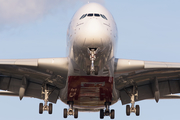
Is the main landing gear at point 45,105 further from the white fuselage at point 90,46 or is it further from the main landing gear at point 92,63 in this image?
the main landing gear at point 92,63

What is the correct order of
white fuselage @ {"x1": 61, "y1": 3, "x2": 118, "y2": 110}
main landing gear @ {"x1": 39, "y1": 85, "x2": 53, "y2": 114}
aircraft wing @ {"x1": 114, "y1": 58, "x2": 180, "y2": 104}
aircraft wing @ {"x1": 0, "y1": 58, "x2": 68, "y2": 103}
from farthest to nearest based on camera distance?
main landing gear @ {"x1": 39, "y1": 85, "x2": 53, "y2": 114} → aircraft wing @ {"x1": 114, "y1": 58, "x2": 180, "y2": 104} → aircraft wing @ {"x1": 0, "y1": 58, "x2": 68, "y2": 103} → white fuselage @ {"x1": 61, "y1": 3, "x2": 118, "y2": 110}

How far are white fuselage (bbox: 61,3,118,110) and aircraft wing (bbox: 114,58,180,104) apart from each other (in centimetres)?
A: 145

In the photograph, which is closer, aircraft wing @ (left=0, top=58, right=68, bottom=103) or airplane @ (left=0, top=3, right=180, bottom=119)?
airplane @ (left=0, top=3, right=180, bottom=119)

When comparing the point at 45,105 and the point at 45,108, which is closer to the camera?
the point at 45,105

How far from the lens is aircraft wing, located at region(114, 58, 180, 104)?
103 ft

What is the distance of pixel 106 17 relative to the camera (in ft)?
94.2

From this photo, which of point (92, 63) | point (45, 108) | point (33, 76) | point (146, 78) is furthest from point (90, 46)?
point (45, 108)

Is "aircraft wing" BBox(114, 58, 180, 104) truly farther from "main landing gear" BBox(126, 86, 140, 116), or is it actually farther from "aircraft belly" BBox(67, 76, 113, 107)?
"aircraft belly" BBox(67, 76, 113, 107)

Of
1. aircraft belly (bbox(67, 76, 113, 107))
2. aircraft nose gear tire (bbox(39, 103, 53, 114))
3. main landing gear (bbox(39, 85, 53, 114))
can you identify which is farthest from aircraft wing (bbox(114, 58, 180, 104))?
aircraft nose gear tire (bbox(39, 103, 53, 114))

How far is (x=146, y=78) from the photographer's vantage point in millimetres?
34562

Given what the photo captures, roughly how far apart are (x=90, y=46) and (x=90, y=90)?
279 inches

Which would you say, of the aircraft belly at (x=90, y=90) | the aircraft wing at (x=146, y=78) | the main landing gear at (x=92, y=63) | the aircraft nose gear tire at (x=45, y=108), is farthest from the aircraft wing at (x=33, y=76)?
the aircraft wing at (x=146, y=78)

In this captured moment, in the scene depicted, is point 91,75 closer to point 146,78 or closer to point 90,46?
point 90,46

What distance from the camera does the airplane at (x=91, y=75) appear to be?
27.2 meters
